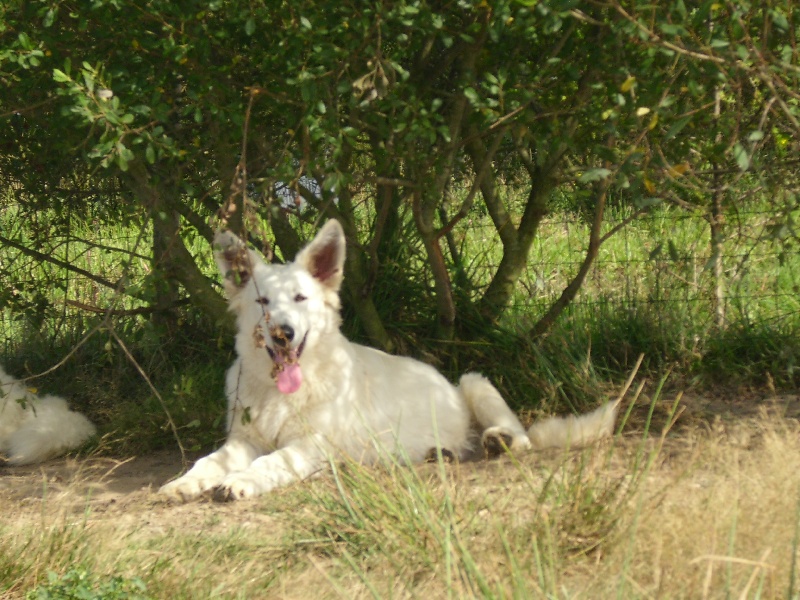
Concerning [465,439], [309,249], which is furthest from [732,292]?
[309,249]

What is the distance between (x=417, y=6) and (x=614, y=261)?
336 centimetres

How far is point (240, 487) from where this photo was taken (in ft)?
15.0

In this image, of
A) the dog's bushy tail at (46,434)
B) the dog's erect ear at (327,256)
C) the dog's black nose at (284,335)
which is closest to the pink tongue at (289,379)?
the dog's black nose at (284,335)

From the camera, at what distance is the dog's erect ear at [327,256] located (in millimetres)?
5117

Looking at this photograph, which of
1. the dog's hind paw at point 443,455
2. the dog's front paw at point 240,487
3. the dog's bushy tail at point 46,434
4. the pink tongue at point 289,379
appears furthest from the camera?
the dog's bushy tail at point 46,434

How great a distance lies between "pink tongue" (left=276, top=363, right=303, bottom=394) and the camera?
5109 mm

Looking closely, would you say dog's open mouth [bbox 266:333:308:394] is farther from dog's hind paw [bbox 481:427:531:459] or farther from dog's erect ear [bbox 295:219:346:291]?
dog's hind paw [bbox 481:427:531:459]

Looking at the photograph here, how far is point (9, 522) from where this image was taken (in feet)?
13.4

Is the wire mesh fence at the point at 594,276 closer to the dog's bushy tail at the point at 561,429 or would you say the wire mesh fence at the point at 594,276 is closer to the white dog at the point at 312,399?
the white dog at the point at 312,399

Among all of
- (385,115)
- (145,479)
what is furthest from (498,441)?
(145,479)

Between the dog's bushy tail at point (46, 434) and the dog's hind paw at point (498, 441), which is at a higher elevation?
the dog's bushy tail at point (46, 434)

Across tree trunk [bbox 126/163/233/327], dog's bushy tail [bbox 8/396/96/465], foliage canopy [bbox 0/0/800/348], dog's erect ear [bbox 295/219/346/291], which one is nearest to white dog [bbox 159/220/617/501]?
dog's erect ear [bbox 295/219/346/291]

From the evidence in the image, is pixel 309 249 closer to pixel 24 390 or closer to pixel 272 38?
pixel 272 38

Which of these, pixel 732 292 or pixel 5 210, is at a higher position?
pixel 5 210
